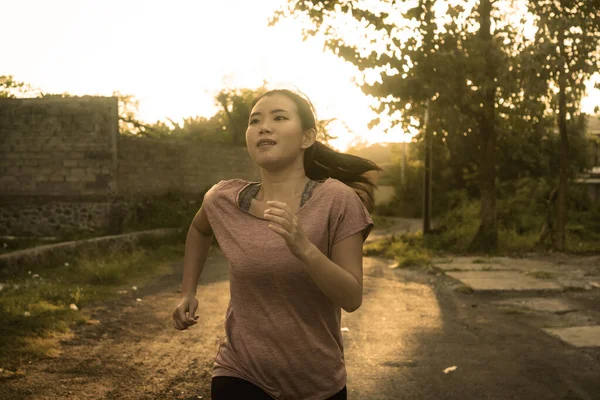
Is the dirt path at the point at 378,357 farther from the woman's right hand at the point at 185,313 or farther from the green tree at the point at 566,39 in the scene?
the green tree at the point at 566,39

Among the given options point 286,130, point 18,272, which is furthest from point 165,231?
point 286,130

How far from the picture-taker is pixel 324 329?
240cm

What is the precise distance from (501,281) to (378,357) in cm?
443

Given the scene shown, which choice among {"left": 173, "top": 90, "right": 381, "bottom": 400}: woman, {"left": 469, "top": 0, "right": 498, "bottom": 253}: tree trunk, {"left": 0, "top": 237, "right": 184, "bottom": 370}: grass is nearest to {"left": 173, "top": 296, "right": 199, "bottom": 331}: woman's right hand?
{"left": 173, "top": 90, "right": 381, "bottom": 400}: woman

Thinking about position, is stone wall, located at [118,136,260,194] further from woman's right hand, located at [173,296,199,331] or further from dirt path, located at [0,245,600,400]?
woman's right hand, located at [173,296,199,331]

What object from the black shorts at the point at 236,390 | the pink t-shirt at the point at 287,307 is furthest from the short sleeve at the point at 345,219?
the black shorts at the point at 236,390

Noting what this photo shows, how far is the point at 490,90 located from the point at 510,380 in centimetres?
907

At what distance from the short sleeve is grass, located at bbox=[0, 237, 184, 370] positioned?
12.0 feet

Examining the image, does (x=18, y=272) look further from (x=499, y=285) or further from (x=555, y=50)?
(x=555, y=50)

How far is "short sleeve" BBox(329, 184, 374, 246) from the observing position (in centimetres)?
234

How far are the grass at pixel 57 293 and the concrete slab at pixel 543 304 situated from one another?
4.78 metres

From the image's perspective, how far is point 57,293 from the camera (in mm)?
7645

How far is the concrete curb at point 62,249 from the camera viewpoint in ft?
30.0

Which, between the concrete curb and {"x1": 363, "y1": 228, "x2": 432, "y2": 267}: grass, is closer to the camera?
the concrete curb
